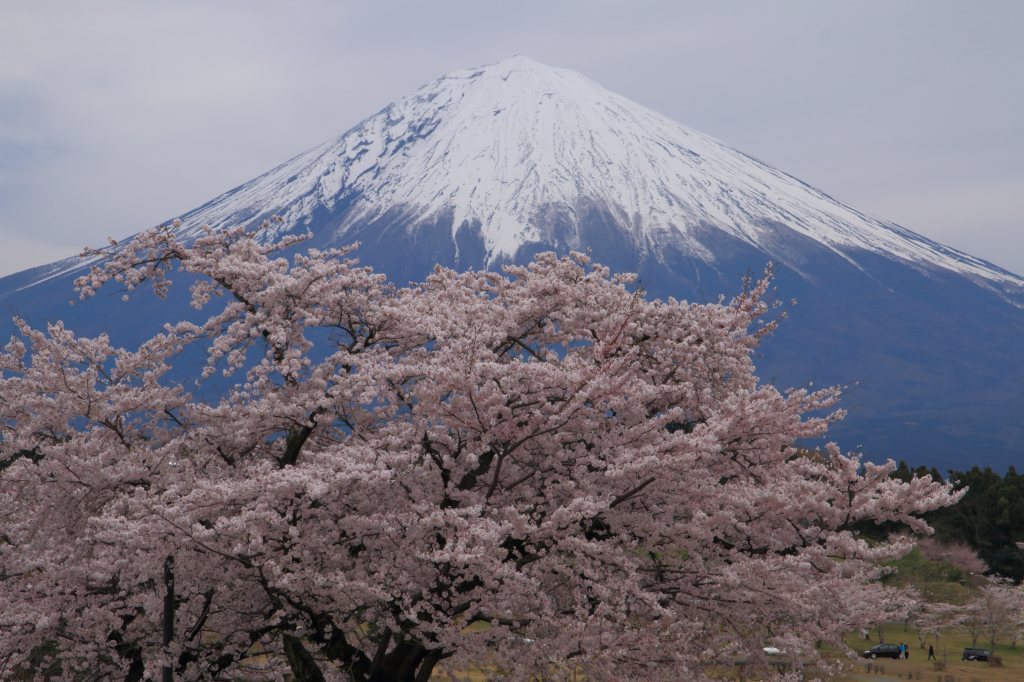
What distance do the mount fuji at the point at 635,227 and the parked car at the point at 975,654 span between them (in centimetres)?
12739

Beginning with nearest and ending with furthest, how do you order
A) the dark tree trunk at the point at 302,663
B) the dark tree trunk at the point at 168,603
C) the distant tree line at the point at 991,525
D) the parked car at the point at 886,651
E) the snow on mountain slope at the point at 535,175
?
the dark tree trunk at the point at 168,603 → the dark tree trunk at the point at 302,663 → the parked car at the point at 886,651 → the distant tree line at the point at 991,525 → the snow on mountain slope at the point at 535,175

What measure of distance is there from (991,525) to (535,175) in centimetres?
14792

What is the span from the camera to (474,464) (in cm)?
1083

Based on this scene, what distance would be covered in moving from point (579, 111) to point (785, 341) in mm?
54516

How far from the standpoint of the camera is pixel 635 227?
171 metres

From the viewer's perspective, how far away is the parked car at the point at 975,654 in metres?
31.7

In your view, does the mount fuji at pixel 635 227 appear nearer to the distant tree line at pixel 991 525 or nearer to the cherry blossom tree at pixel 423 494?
the distant tree line at pixel 991 525

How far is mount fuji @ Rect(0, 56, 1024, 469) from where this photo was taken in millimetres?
168500

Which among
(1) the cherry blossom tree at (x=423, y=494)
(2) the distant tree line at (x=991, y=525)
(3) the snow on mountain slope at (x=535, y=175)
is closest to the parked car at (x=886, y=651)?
(2) the distant tree line at (x=991, y=525)

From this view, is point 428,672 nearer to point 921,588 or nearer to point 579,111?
point 921,588

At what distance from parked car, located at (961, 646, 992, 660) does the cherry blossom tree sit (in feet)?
76.6

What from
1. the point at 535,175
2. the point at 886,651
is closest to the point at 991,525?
the point at 886,651

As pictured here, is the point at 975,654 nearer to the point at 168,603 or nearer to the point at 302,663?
the point at 302,663

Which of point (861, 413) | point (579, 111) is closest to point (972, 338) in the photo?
point (861, 413)
